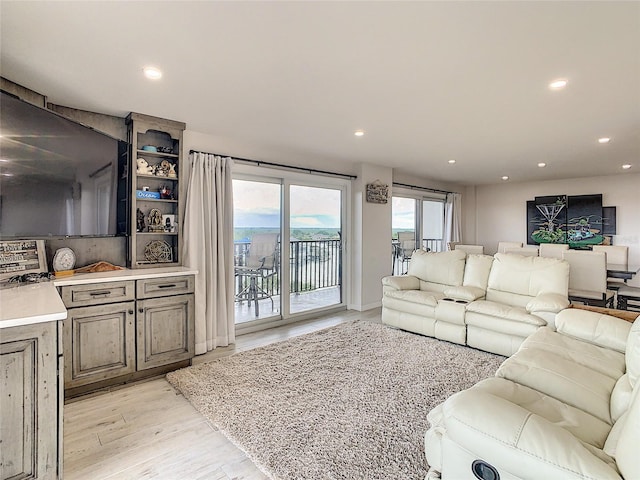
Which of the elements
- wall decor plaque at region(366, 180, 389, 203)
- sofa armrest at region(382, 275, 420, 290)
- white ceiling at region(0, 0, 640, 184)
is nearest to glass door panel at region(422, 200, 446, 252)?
wall decor plaque at region(366, 180, 389, 203)

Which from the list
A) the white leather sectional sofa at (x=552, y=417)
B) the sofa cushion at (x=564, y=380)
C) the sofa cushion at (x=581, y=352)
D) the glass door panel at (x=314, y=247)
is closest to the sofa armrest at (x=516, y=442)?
the white leather sectional sofa at (x=552, y=417)

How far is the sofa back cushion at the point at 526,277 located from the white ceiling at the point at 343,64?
56.5 inches

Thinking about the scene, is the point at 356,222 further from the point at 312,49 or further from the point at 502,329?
the point at 312,49

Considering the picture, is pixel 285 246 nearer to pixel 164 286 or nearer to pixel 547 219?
pixel 164 286

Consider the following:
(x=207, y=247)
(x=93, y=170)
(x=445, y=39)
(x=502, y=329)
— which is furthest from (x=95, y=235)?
(x=502, y=329)

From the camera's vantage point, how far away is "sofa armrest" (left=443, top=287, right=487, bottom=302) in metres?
3.74

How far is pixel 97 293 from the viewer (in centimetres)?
260

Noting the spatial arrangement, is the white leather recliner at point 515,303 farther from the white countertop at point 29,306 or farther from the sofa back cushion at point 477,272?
the white countertop at point 29,306

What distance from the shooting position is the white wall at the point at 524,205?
6234mm

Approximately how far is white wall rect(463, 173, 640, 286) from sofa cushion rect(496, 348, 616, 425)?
614 centimetres

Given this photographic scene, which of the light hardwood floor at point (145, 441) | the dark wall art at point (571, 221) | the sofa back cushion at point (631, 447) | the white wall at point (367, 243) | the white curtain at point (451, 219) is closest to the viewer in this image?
the sofa back cushion at point (631, 447)

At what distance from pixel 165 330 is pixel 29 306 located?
4.66 feet

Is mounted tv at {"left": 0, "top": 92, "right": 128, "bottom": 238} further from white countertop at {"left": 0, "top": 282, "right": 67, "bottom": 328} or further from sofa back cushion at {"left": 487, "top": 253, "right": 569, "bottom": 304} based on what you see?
sofa back cushion at {"left": 487, "top": 253, "right": 569, "bottom": 304}

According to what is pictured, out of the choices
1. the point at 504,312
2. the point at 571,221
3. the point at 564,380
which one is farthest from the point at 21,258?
the point at 571,221
